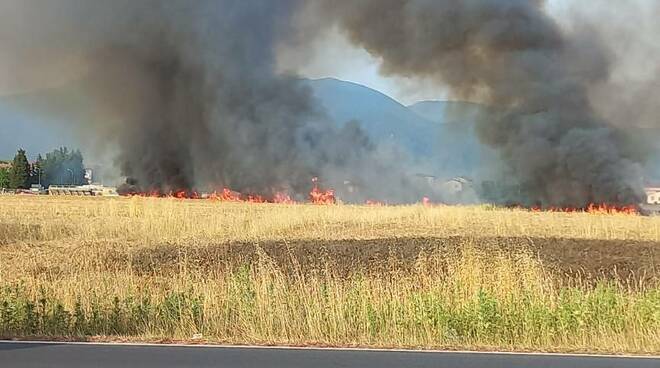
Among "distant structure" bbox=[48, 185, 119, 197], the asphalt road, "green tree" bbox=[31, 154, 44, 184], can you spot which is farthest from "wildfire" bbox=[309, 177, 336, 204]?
"green tree" bbox=[31, 154, 44, 184]

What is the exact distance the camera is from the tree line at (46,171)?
393 ft

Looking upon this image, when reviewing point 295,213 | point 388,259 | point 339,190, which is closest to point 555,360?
point 388,259

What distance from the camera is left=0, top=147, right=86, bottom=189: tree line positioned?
119750 mm

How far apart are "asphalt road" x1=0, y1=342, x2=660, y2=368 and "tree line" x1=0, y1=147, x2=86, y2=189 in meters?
115

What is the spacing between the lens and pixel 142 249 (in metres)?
22.5

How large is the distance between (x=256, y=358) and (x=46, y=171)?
14302 cm

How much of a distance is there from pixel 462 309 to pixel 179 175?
64293 mm

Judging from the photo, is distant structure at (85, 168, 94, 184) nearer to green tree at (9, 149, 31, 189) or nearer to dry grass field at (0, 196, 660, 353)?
green tree at (9, 149, 31, 189)

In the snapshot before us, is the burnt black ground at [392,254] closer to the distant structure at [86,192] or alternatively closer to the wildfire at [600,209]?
the wildfire at [600,209]

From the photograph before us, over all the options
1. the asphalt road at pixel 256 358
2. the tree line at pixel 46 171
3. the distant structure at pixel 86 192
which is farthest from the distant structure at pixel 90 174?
the asphalt road at pixel 256 358

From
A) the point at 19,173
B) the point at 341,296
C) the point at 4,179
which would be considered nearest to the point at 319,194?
the point at 341,296

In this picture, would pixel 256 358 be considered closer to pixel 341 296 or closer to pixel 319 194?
pixel 341 296

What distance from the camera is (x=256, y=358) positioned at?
28.7 feet

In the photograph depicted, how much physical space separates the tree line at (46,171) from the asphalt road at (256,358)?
114705mm
